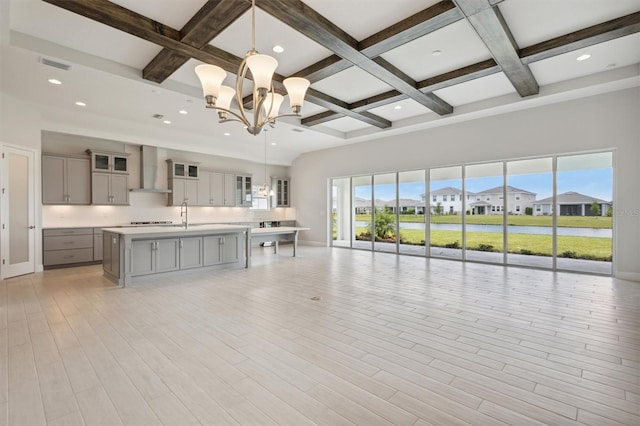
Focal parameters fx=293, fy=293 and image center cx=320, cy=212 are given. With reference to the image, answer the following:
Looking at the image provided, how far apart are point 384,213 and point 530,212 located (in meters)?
3.60

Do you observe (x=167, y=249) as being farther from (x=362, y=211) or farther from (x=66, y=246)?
(x=362, y=211)

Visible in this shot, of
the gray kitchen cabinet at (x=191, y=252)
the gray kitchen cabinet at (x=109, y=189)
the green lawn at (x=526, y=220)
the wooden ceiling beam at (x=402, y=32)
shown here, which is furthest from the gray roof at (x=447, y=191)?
the gray kitchen cabinet at (x=109, y=189)

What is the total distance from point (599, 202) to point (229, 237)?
23.8 feet

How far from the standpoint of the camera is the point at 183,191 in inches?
326

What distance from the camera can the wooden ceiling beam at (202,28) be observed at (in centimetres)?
305

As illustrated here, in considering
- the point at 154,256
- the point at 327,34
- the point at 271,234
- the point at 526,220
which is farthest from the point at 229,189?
the point at 526,220

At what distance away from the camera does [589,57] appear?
4387mm

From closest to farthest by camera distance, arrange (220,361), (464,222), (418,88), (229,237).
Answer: (220,361) → (418,88) → (229,237) → (464,222)

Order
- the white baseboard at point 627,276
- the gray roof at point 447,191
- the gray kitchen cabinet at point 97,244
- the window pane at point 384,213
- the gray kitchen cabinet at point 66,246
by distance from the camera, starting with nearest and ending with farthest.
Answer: the white baseboard at point 627,276 < the gray kitchen cabinet at point 66,246 < the gray kitchen cabinet at point 97,244 < the gray roof at point 447,191 < the window pane at point 384,213

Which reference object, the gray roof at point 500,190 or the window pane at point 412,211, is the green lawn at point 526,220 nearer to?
the window pane at point 412,211

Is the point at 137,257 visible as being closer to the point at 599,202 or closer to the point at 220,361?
the point at 220,361

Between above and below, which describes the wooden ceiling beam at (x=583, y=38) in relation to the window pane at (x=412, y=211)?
above

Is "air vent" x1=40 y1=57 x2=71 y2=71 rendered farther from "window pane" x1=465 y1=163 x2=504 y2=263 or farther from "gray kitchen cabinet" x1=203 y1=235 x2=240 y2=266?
"window pane" x1=465 y1=163 x2=504 y2=263

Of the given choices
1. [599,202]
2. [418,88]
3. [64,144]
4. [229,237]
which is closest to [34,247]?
[64,144]
